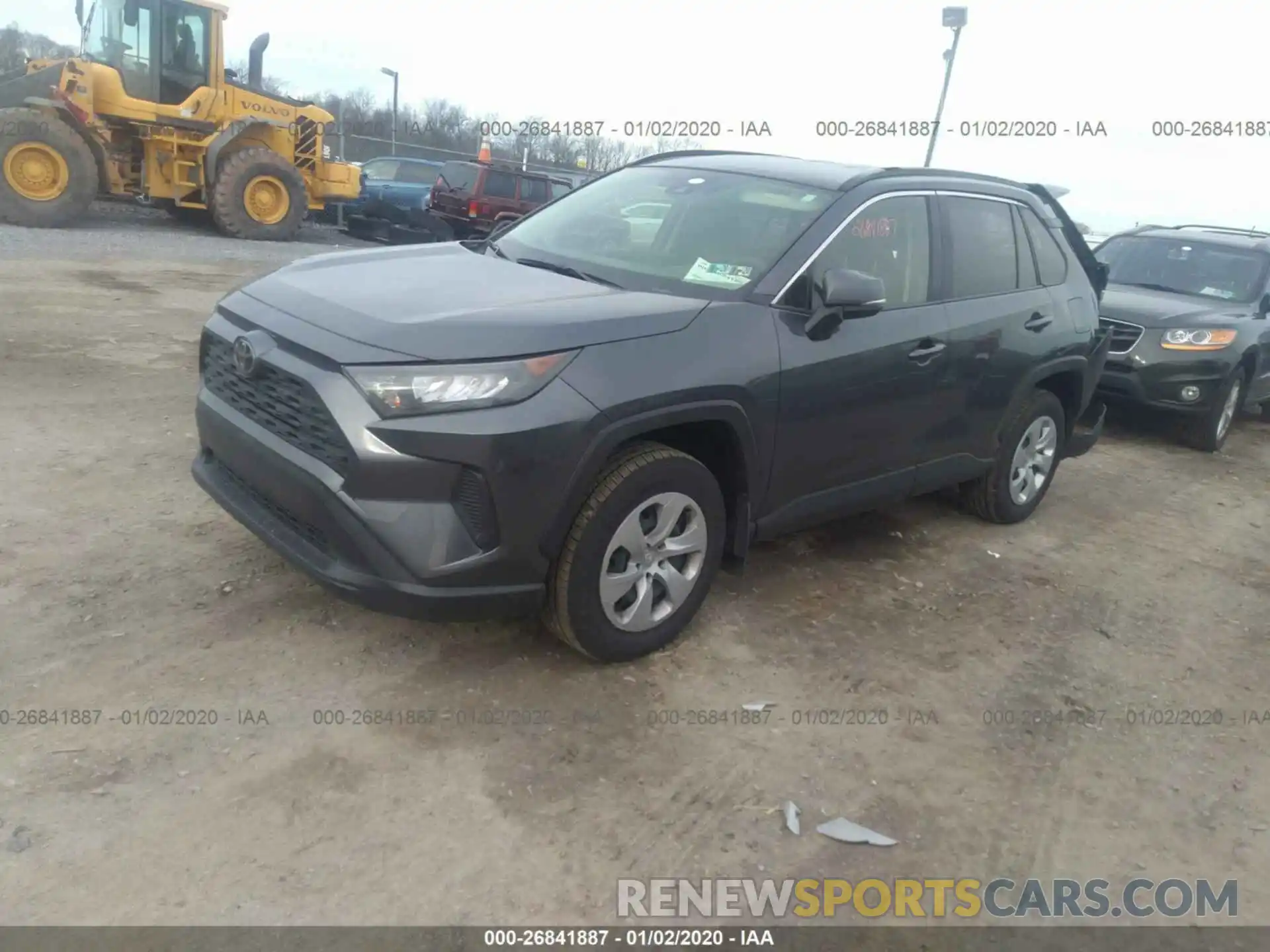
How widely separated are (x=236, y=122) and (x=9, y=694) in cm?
1363

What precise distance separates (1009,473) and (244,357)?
3.95 metres

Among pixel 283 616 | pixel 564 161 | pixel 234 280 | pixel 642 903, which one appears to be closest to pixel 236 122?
pixel 234 280

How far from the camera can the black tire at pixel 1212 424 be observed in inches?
313

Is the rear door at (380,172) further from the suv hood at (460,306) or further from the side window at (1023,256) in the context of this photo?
the suv hood at (460,306)

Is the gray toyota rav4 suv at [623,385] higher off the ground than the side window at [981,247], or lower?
lower

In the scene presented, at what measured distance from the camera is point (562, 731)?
10.8 ft

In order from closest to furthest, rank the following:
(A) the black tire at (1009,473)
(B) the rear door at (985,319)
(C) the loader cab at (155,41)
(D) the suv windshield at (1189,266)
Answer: (B) the rear door at (985,319) → (A) the black tire at (1009,473) → (D) the suv windshield at (1189,266) → (C) the loader cab at (155,41)

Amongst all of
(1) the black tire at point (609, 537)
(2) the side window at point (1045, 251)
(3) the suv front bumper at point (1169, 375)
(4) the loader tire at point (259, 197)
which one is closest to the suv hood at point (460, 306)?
(1) the black tire at point (609, 537)

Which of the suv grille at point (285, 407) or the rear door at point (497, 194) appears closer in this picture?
the suv grille at point (285, 407)

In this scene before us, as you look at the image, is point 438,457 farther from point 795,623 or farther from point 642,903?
point 795,623

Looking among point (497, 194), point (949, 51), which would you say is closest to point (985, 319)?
point (949, 51)

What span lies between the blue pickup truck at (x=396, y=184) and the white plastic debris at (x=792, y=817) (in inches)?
659
